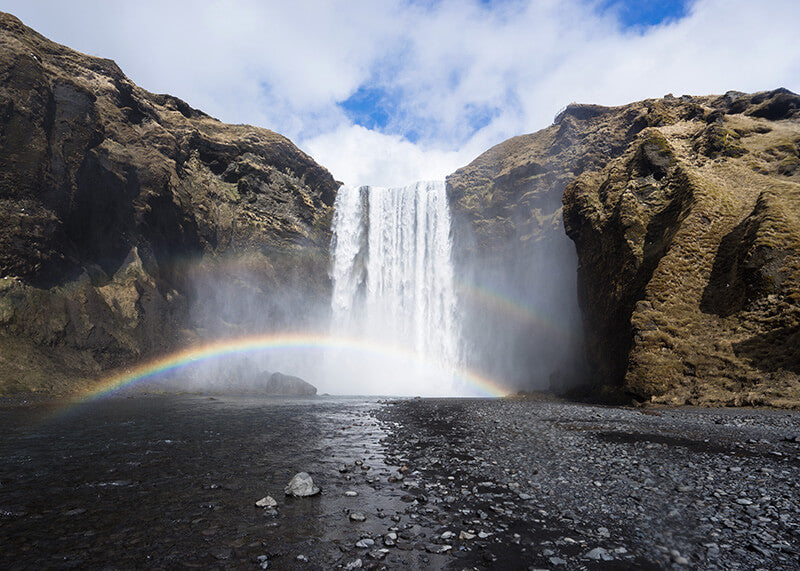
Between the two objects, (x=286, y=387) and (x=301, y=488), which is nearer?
(x=301, y=488)

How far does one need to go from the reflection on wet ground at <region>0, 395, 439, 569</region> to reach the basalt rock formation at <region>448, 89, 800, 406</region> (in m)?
17.9

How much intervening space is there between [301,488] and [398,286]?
47.2 meters

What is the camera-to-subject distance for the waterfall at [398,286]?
167 feet

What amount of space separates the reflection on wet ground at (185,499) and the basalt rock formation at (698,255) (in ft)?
58.6

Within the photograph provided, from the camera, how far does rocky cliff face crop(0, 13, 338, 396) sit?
91.7 feet

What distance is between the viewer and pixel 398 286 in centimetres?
5331

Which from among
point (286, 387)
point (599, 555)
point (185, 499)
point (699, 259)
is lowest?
point (286, 387)

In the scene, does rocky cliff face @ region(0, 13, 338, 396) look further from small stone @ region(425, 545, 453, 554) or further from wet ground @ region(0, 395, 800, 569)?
small stone @ region(425, 545, 453, 554)

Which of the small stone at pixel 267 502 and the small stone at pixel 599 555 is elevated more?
the small stone at pixel 599 555

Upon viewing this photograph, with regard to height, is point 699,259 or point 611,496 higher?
point 699,259

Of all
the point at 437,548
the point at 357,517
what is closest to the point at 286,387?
the point at 357,517

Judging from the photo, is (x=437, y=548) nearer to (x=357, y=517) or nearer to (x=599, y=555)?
(x=357, y=517)

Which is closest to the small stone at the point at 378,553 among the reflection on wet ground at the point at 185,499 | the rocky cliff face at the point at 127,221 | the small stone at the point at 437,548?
the reflection on wet ground at the point at 185,499

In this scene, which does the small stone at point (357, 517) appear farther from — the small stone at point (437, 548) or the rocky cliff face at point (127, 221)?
the rocky cliff face at point (127, 221)
